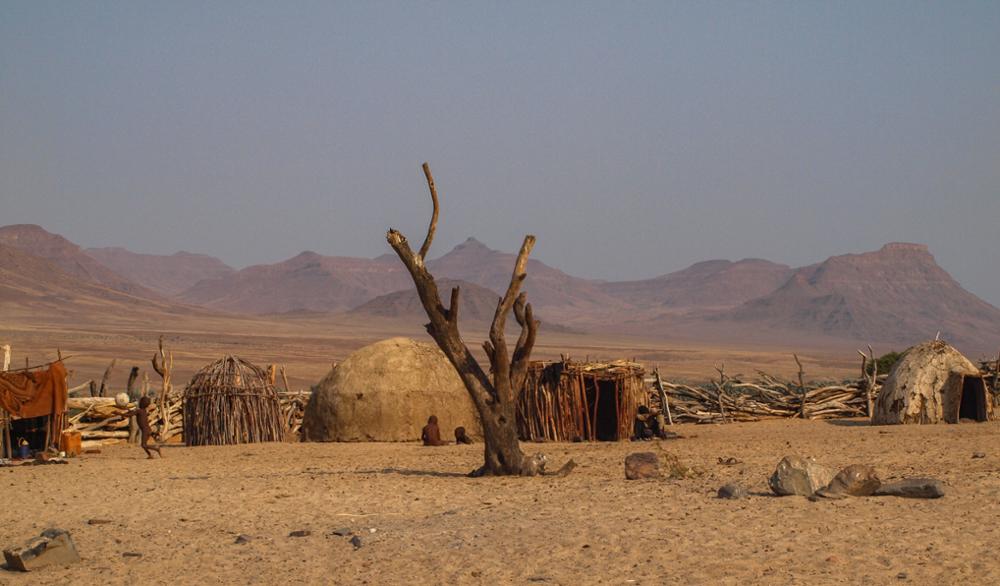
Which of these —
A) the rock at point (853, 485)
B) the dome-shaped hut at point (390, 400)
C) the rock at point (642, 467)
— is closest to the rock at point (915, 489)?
the rock at point (853, 485)

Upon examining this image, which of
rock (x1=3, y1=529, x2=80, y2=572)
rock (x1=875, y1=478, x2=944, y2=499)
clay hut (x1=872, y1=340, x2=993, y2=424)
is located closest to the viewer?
rock (x1=3, y1=529, x2=80, y2=572)

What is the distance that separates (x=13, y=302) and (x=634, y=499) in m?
95.9

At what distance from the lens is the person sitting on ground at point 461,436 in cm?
1866

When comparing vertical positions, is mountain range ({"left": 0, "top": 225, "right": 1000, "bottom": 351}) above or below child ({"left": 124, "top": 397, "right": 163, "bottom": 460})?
above

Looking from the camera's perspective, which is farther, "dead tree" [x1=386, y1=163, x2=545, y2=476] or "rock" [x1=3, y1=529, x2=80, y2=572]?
"dead tree" [x1=386, y1=163, x2=545, y2=476]

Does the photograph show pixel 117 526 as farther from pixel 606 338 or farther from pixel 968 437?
pixel 606 338

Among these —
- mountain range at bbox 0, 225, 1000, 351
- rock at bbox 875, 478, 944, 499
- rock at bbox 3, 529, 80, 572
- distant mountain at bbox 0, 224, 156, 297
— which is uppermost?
distant mountain at bbox 0, 224, 156, 297

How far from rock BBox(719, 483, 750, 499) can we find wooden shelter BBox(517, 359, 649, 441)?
773 cm

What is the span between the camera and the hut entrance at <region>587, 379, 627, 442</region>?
63.7 ft

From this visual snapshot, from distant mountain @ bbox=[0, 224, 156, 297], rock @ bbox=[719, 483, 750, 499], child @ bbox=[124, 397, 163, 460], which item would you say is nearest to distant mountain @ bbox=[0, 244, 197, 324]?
distant mountain @ bbox=[0, 224, 156, 297]

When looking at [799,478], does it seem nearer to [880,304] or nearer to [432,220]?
[432,220]

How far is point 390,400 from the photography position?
1938 cm

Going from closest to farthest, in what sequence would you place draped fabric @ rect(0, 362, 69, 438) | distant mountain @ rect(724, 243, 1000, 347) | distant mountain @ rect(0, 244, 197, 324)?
draped fabric @ rect(0, 362, 69, 438) → distant mountain @ rect(0, 244, 197, 324) → distant mountain @ rect(724, 243, 1000, 347)

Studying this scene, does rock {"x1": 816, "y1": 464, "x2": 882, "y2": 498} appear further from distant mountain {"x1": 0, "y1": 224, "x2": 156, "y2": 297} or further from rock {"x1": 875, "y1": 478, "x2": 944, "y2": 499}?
distant mountain {"x1": 0, "y1": 224, "x2": 156, "y2": 297}
